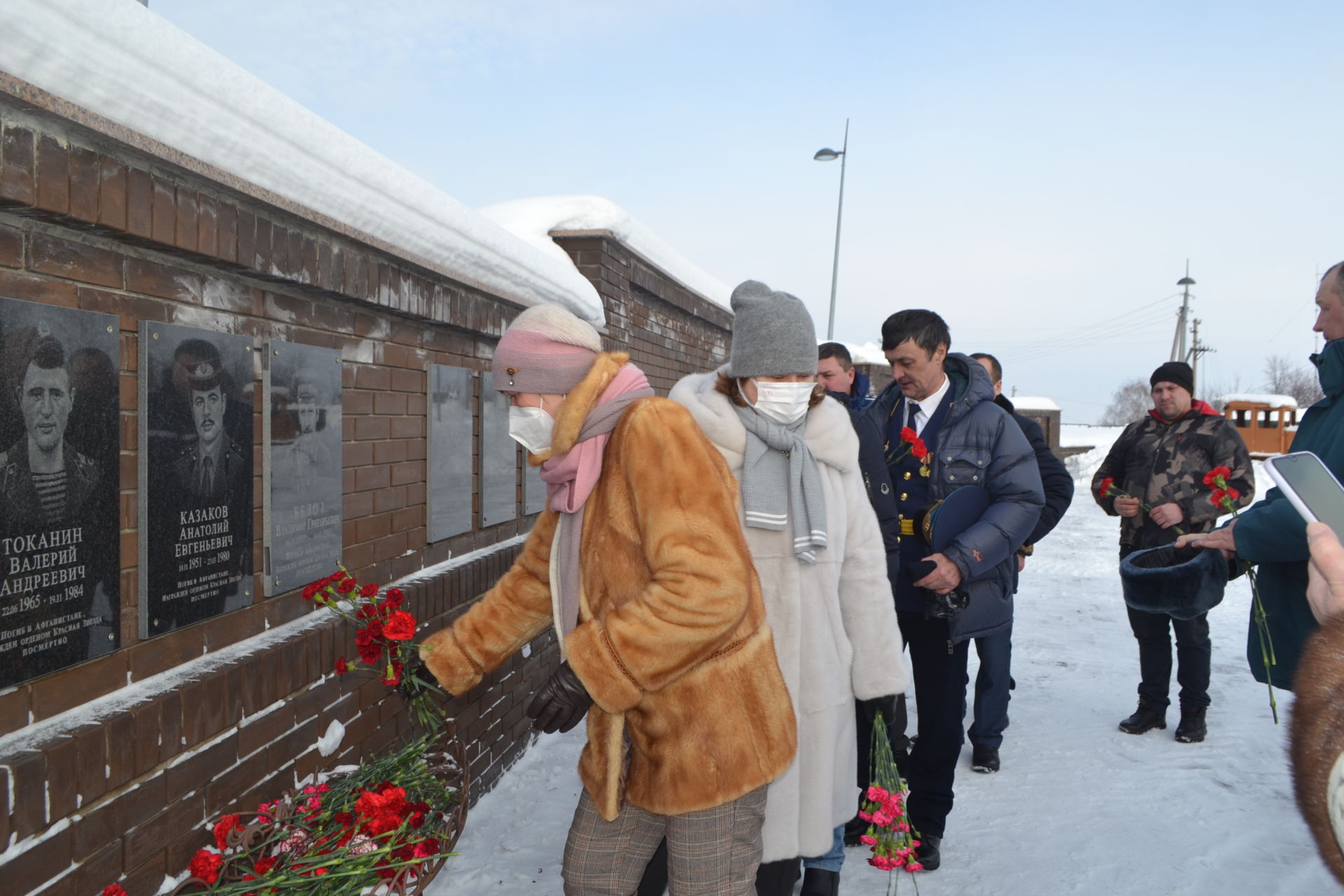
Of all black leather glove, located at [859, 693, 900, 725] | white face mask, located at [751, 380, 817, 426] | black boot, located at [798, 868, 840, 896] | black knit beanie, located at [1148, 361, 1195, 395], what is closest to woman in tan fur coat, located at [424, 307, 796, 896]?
white face mask, located at [751, 380, 817, 426]

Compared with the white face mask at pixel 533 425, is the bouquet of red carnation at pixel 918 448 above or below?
below

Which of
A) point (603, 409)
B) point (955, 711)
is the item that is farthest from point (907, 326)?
point (603, 409)

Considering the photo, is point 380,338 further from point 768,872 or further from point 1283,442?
point 1283,442

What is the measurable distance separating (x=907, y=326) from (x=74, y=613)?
2.79 m

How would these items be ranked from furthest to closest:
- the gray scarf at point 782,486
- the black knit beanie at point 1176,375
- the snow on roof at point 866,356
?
the snow on roof at point 866,356, the black knit beanie at point 1176,375, the gray scarf at point 782,486

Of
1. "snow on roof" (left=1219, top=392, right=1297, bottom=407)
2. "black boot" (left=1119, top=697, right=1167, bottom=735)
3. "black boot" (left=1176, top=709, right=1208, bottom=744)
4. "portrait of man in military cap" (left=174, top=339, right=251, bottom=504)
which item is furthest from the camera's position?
"snow on roof" (left=1219, top=392, right=1297, bottom=407)

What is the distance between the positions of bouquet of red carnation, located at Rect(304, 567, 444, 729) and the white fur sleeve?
123 centimetres

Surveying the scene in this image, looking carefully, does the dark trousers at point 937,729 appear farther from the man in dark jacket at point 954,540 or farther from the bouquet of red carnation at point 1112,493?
the bouquet of red carnation at point 1112,493

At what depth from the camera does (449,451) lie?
3555 mm

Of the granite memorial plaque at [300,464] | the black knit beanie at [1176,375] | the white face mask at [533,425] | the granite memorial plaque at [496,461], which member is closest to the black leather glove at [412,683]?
the granite memorial plaque at [300,464]

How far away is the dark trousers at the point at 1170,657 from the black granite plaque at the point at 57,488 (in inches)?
180

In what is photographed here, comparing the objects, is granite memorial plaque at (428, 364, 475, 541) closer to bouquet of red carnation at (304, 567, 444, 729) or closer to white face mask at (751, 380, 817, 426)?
bouquet of red carnation at (304, 567, 444, 729)

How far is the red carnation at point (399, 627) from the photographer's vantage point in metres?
2.20

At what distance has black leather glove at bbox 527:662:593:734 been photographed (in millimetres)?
1775
